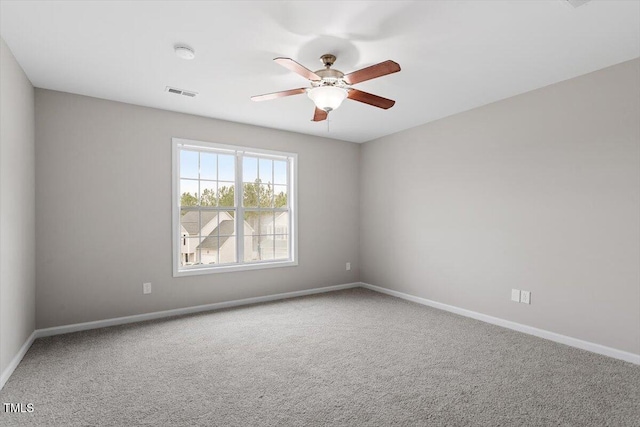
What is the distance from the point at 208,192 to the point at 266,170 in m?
0.93

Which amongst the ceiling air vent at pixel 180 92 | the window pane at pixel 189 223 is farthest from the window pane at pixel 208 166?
the ceiling air vent at pixel 180 92

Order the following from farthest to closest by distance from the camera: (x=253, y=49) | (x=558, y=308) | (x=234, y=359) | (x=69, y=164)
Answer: (x=69, y=164)
(x=558, y=308)
(x=234, y=359)
(x=253, y=49)

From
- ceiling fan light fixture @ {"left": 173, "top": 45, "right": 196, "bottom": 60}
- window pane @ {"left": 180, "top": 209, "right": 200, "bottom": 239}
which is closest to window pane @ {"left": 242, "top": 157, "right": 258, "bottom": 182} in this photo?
window pane @ {"left": 180, "top": 209, "right": 200, "bottom": 239}

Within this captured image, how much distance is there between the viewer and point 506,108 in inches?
145

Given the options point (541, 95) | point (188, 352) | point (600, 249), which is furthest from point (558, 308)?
point (188, 352)

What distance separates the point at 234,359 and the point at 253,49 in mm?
2546

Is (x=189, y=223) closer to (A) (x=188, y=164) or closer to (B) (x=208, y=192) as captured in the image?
(B) (x=208, y=192)

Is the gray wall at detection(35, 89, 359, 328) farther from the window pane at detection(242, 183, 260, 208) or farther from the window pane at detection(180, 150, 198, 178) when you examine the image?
the window pane at detection(242, 183, 260, 208)

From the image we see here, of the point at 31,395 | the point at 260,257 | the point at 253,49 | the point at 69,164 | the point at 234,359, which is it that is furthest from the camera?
the point at 260,257

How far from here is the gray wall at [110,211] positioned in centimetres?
342

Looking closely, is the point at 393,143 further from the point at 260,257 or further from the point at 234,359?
the point at 234,359

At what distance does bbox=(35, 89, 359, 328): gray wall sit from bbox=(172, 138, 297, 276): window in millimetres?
143

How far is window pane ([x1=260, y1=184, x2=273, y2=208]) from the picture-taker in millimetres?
4949

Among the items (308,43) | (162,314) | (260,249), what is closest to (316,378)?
(162,314)
